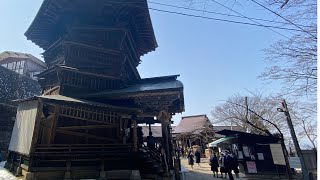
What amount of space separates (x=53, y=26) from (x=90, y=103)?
8.24 metres

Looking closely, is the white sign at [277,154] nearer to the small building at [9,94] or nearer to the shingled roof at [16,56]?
the small building at [9,94]

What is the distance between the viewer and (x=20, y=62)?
114 feet

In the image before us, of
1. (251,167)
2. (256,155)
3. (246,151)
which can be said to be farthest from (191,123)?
(256,155)

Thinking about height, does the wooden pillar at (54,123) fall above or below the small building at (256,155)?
above

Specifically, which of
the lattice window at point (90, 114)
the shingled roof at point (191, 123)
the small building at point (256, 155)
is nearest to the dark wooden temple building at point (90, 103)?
the lattice window at point (90, 114)

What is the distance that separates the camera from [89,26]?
13.9 m

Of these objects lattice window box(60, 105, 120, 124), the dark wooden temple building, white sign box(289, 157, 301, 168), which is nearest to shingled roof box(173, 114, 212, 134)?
the dark wooden temple building

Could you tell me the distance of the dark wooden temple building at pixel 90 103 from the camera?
10164mm

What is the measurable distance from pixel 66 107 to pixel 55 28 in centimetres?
778

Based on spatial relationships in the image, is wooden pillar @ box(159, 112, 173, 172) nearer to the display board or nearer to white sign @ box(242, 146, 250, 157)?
the display board

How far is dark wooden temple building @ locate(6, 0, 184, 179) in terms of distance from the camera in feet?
33.3

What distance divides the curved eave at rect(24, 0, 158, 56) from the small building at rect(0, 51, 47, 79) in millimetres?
20891

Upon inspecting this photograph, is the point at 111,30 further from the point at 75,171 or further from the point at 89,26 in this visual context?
the point at 75,171

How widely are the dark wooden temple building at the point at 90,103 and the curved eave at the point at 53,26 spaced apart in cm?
6
